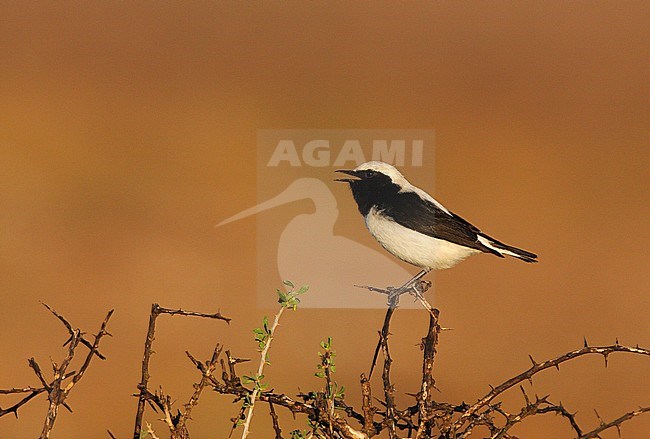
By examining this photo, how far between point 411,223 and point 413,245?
0.23 ft

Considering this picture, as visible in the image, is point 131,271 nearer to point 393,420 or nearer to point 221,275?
A: point 221,275

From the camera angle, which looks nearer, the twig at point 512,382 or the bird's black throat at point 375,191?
the twig at point 512,382

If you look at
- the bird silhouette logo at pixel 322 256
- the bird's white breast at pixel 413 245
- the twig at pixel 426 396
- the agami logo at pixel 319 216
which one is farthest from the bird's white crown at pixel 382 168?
the bird silhouette logo at pixel 322 256

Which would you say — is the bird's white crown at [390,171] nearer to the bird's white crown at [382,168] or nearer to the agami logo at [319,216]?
the bird's white crown at [382,168]

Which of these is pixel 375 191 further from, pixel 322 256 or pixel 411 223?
pixel 322 256

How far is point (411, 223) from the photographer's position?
219cm

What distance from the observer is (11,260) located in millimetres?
8008

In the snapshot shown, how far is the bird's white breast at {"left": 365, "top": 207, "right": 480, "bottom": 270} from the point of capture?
2.11 meters

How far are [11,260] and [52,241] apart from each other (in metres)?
0.45

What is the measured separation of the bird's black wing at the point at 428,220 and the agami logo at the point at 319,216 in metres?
3.64

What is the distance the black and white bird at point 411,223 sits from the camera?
2139 mm

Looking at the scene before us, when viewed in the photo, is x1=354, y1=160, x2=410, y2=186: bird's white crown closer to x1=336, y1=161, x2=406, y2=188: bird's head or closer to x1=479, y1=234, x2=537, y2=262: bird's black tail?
x1=336, y1=161, x2=406, y2=188: bird's head

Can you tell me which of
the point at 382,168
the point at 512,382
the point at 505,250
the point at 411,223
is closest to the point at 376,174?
the point at 382,168

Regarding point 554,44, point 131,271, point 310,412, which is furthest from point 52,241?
point 554,44
